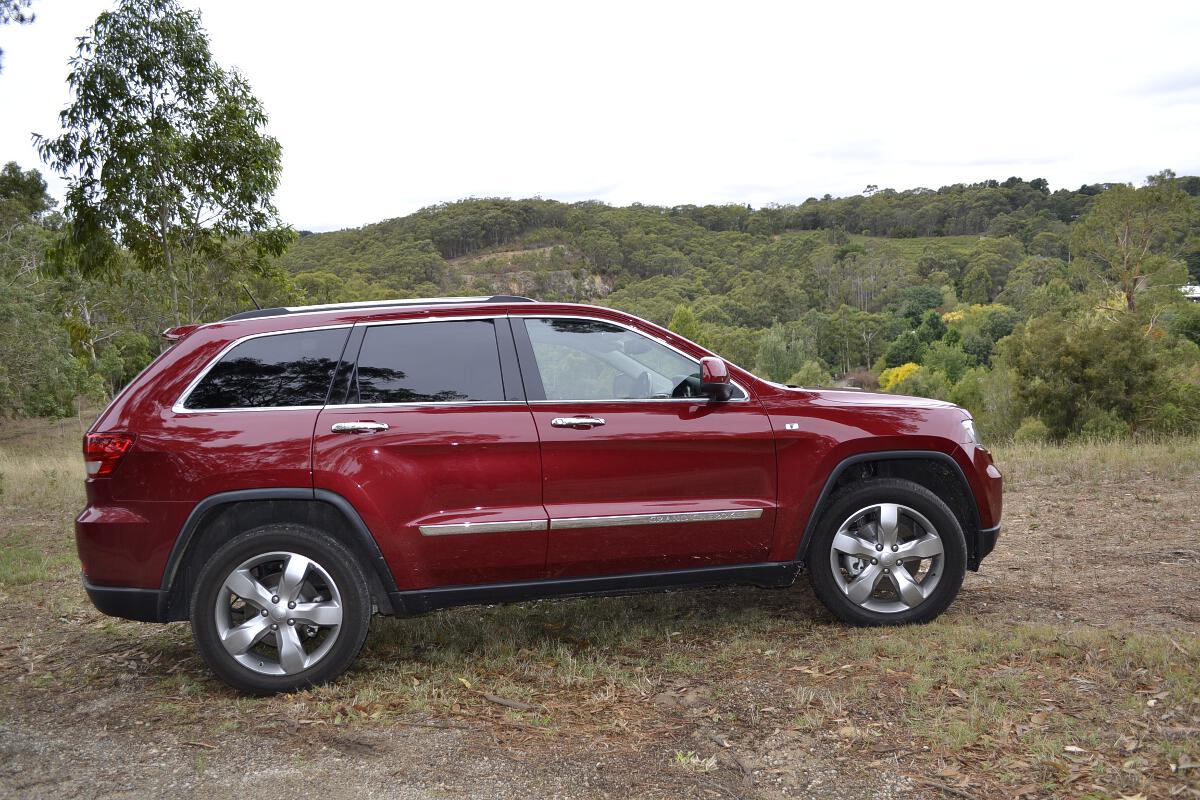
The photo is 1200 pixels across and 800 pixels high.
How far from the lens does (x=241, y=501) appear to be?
439 cm

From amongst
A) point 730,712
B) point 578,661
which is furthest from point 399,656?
point 730,712

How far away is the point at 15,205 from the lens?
36.5 m

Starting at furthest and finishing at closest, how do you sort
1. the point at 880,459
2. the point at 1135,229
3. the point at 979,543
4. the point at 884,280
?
the point at 884,280
the point at 1135,229
the point at 979,543
the point at 880,459

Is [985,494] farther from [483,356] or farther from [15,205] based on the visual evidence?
[15,205]

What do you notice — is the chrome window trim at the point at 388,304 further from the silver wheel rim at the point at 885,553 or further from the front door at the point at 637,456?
the silver wheel rim at the point at 885,553

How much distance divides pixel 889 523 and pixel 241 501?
10.5 ft

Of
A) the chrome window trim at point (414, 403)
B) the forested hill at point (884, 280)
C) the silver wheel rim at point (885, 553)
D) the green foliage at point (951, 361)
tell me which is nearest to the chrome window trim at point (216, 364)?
the chrome window trim at point (414, 403)

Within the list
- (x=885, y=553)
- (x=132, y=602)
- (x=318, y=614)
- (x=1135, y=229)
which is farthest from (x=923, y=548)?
(x=1135, y=229)

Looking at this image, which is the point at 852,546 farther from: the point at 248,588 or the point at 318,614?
the point at 248,588

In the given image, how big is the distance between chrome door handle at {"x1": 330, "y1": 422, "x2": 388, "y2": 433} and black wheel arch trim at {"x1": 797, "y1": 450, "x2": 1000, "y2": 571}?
86.8 inches

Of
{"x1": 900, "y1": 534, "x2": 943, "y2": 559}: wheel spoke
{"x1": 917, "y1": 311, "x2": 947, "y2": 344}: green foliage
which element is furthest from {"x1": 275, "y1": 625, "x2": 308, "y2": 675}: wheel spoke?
{"x1": 917, "y1": 311, "x2": 947, "y2": 344}: green foliage

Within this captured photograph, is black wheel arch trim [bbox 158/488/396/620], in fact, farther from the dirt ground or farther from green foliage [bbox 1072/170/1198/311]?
green foliage [bbox 1072/170/1198/311]

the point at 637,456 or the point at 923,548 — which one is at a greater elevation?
the point at 637,456

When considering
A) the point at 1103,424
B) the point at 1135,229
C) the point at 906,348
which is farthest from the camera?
the point at 906,348
